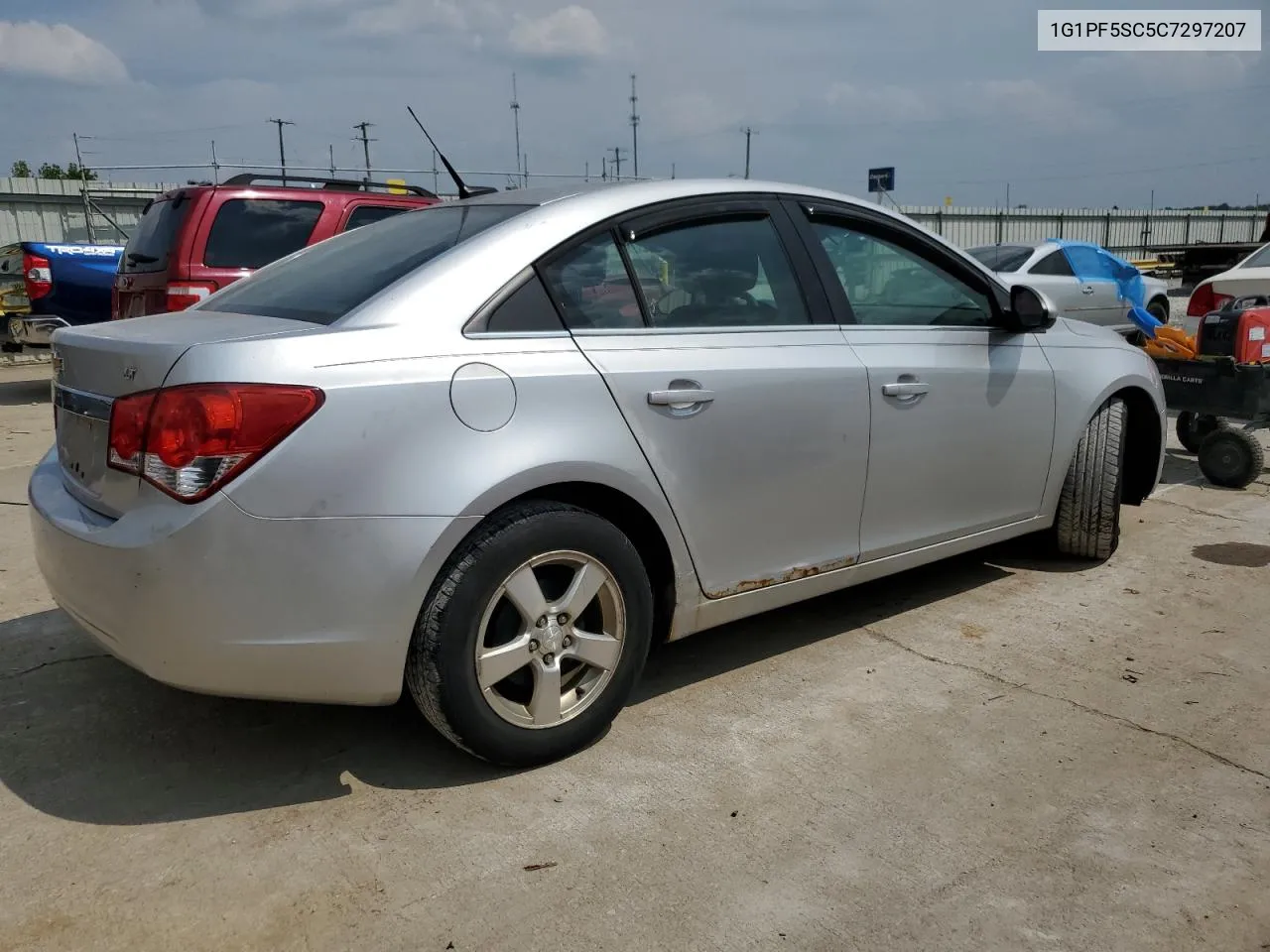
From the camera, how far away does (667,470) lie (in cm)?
305

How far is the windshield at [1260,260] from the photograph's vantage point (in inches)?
366

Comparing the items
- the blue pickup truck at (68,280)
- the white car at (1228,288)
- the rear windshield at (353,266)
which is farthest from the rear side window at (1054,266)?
the rear windshield at (353,266)

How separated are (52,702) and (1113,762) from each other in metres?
3.22

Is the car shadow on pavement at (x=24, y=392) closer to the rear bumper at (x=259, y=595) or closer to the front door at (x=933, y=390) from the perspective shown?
the rear bumper at (x=259, y=595)

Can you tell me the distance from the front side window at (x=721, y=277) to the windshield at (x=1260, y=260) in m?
7.57

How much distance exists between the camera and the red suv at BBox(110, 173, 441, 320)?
298 inches

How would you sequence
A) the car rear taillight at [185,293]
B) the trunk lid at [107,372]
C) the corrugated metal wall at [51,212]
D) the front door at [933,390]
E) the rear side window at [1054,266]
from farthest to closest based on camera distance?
the corrugated metal wall at [51,212]
the rear side window at [1054,266]
the car rear taillight at [185,293]
the front door at [933,390]
the trunk lid at [107,372]

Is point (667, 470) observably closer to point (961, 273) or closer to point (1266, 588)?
point (961, 273)

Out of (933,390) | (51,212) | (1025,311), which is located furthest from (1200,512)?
(51,212)

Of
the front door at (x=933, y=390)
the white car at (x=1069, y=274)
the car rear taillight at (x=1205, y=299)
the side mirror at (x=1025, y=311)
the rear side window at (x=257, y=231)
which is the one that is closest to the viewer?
the front door at (x=933, y=390)

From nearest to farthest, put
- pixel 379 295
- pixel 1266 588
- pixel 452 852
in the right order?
1. pixel 452 852
2. pixel 379 295
3. pixel 1266 588

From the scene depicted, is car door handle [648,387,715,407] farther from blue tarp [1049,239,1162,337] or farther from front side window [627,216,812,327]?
blue tarp [1049,239,1162,337]

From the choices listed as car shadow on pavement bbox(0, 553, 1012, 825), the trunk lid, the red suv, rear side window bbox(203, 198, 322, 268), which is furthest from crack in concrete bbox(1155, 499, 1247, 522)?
rear side window bbox(203, 198, 322, 268)

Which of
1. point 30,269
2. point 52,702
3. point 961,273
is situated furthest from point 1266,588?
point 30,269
